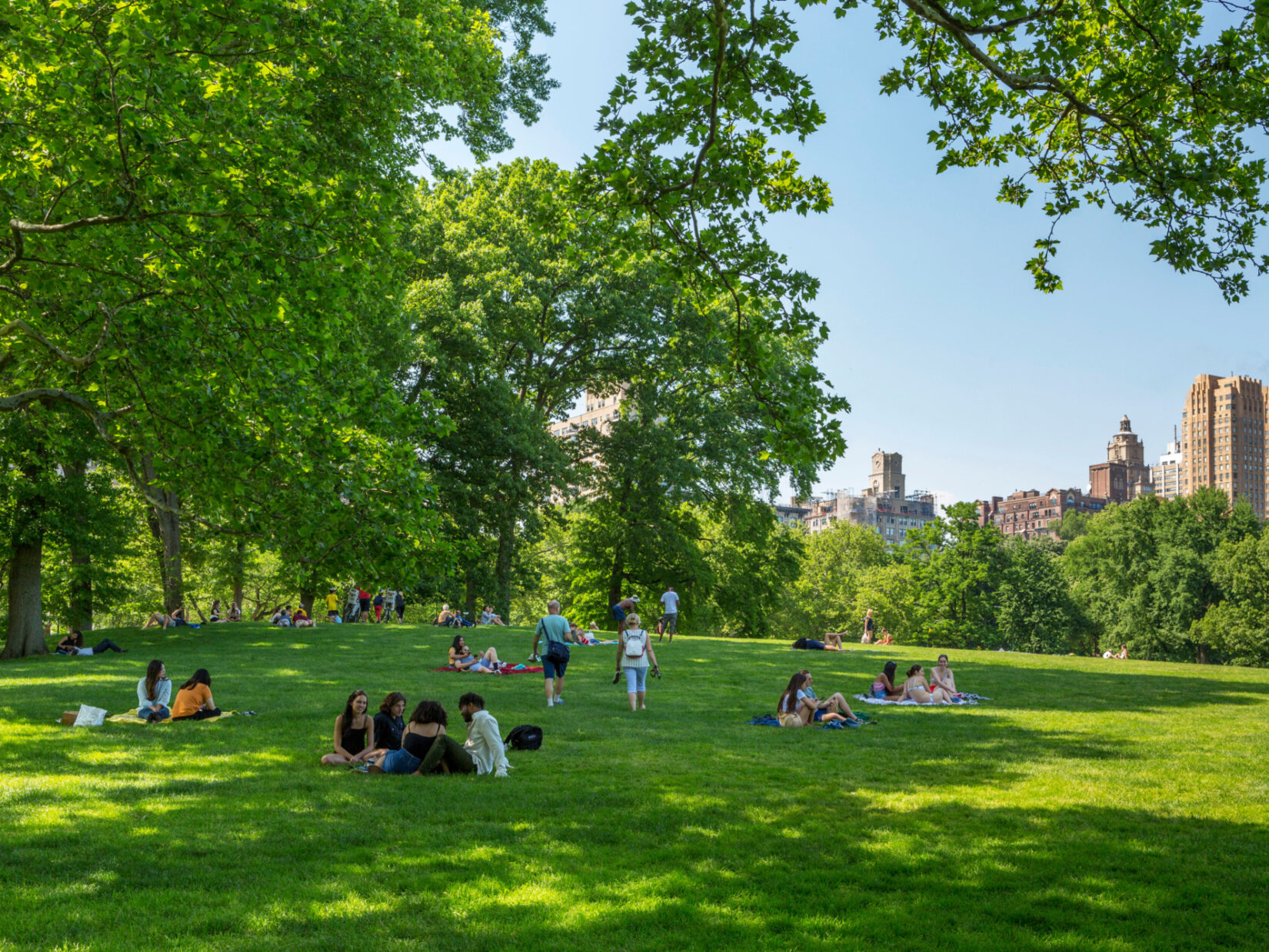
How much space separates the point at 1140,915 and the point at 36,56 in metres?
13.4

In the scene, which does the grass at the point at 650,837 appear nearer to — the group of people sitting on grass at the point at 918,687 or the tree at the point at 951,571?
the group of people sitting on grass at the point at 918,687

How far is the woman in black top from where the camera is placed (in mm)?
12203

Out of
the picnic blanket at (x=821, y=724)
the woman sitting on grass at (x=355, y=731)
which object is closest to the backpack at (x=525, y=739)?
the woman sitting on grass at (x=355, y=731)

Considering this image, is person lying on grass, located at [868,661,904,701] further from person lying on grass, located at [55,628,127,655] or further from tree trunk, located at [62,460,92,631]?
tree trunk, located at [62,460,92,631]

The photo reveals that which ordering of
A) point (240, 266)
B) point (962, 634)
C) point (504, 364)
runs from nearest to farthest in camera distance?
1. point (240, 266)
2. point (504, 364)
3. point (962, 634)

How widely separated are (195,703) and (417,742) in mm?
5984

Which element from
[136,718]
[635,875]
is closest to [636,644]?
[136,718]

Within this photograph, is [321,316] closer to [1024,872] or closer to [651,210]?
[651,210]

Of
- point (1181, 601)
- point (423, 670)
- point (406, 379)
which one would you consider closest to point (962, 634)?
point (1181, 601)

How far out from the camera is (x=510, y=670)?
75.2 ft

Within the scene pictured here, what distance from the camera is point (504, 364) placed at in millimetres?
41531

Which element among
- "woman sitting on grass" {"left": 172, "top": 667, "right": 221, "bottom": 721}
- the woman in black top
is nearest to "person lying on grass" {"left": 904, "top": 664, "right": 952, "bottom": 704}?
the woman in black top

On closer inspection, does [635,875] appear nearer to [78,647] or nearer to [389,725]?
[389,725]

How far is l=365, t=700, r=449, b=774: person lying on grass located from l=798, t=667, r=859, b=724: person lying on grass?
701cm
